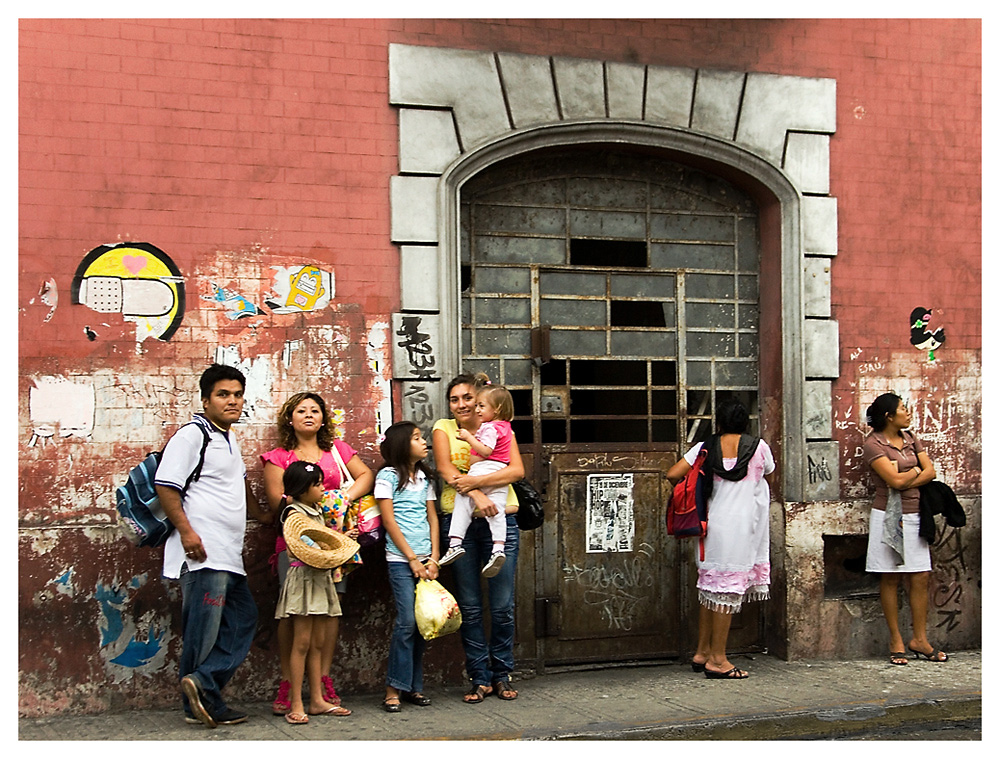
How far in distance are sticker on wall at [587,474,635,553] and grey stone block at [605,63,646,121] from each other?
251 centimetres

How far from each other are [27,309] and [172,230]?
37.2 inches

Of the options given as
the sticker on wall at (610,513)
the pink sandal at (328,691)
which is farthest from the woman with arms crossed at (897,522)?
the pink sandal at (328,691)

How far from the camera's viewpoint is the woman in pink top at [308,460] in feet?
21.5

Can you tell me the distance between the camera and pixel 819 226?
828 cm

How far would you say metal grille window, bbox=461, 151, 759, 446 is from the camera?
782 cm

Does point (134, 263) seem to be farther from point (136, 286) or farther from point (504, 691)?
point (504, 691)

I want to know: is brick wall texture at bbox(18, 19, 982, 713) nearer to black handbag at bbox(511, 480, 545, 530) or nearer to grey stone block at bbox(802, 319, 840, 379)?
grey stone block at bbox(802, 319, 840, 379)

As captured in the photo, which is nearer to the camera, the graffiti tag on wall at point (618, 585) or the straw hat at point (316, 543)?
the straw hat at point (316, 543)

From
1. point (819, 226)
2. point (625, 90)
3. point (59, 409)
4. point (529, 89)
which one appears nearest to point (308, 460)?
point (59, 409)

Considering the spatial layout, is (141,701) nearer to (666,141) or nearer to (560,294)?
(560,294)

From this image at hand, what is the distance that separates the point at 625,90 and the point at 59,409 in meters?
4.23

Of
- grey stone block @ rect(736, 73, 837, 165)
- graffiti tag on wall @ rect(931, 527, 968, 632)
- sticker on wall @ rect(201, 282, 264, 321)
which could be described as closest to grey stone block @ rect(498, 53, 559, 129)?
grey stone block @ rect(736, 73, 837, 165)

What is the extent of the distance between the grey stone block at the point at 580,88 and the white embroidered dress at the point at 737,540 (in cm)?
240

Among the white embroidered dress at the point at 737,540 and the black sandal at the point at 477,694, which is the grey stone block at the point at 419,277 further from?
the black sandal at the point at 477,694
